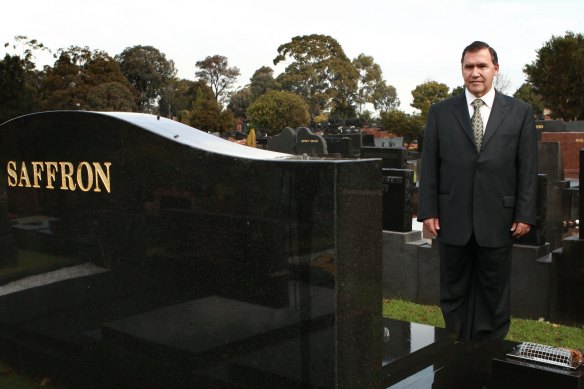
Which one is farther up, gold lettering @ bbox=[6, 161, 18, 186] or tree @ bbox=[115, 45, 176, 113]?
tree @ bbox=[115, 45, 176, 113]

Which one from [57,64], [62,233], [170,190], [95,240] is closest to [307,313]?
[170,190]

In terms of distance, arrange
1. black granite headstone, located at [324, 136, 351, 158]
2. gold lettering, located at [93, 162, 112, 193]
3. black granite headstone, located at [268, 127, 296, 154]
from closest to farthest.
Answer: gold lettering, located at [93, 162, 112, 193]
black granite headstone, located at [324, 136, 351, 158]
black granite headstone, located at [268, 127, 296, 154]

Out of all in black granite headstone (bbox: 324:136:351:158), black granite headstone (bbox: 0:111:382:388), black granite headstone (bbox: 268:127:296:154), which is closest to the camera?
black granite headstone (bbox: 0:111:382:388)

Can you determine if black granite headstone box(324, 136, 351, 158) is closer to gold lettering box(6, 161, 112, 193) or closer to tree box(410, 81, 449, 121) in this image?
gold lettering box(6, 161, 112, 193)

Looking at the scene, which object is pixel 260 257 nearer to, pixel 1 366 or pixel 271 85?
pixel 1 366

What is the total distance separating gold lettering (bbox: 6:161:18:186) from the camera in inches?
142

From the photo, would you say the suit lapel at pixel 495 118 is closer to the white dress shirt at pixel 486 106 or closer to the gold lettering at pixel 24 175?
the white dress shirt at pixel 486 106

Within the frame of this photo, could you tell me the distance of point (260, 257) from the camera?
2.56 m

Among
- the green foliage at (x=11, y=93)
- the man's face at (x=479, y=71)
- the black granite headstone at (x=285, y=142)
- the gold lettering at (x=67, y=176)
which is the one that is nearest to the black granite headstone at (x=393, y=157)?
the man's face at (x=479, y=71)

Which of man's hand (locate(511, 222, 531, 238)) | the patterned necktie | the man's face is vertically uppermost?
the man's face

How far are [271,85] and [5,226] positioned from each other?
229 ft

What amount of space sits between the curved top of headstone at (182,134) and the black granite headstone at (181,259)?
12 millimetres

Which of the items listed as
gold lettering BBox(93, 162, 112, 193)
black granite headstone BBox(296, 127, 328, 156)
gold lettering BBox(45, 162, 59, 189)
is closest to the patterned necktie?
gold lettering BBox(93, 162, 112, 193)

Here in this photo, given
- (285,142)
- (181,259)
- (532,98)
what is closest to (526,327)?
(181,259)
